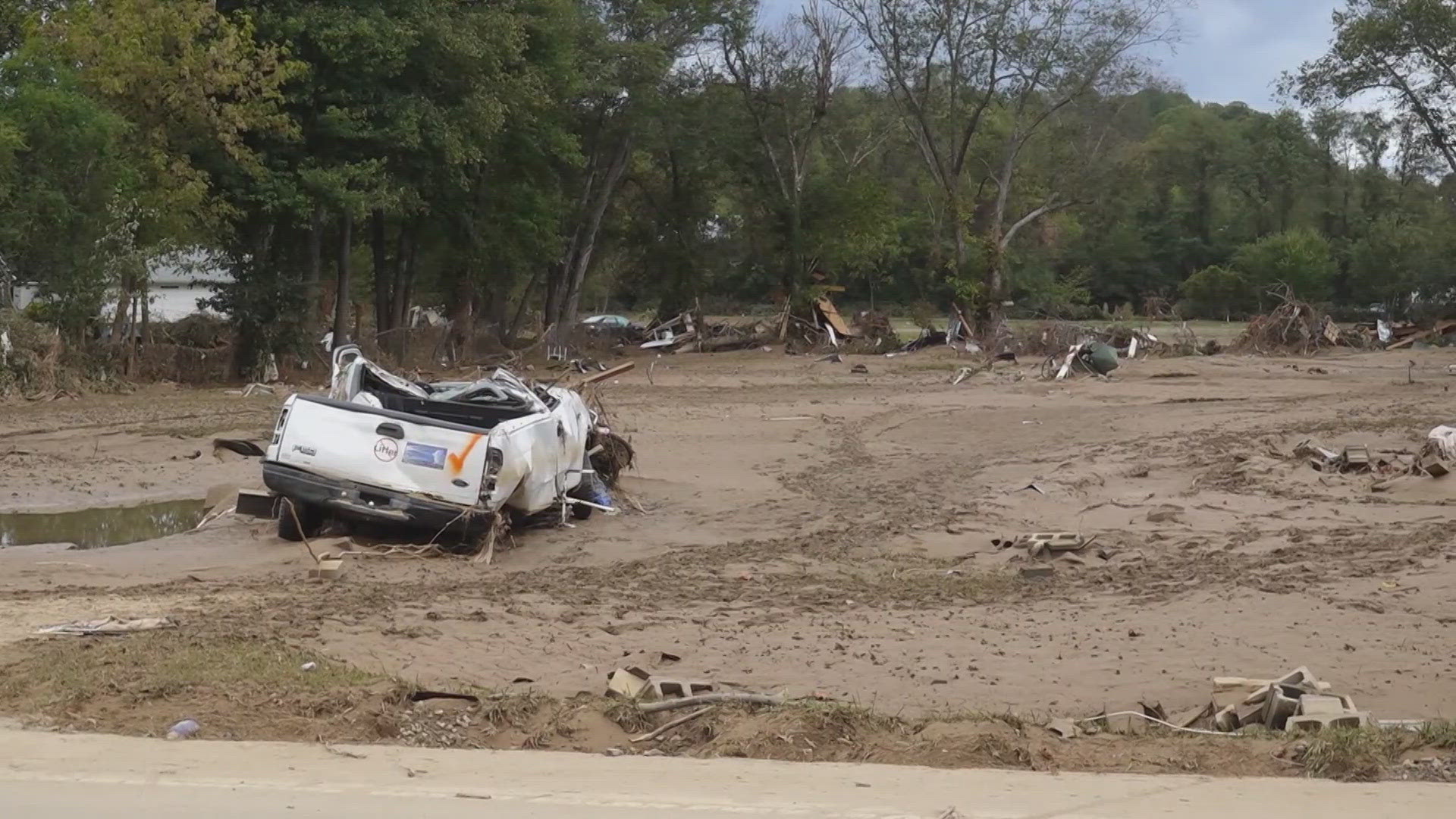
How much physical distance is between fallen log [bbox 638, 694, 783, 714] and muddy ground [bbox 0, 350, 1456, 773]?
76 centimetres

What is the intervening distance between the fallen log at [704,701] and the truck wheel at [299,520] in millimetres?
6739

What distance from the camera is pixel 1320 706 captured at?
695 centimetres

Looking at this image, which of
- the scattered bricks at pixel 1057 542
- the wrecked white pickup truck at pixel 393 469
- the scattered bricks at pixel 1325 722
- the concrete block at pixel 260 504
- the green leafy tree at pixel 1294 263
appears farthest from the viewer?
the green leafy tree at pixel 1294 263

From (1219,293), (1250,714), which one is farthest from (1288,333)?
(1250,714)

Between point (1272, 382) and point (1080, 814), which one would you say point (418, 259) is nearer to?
point (1272, 382)

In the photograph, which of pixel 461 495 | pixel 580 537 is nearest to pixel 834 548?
pixel 580 537

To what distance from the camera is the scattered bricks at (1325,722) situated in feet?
21.8

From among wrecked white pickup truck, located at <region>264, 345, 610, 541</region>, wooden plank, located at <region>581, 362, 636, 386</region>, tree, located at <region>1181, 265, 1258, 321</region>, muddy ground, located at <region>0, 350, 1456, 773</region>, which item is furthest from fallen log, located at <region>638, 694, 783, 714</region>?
tree, located at <region>1181, 265, 1258, 321</region>

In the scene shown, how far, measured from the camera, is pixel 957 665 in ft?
28.6

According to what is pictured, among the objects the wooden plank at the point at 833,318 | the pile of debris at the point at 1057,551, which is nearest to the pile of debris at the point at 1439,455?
the pile of debris at the point at 1057,551

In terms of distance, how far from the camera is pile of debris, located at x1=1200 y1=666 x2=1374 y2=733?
6.75 m

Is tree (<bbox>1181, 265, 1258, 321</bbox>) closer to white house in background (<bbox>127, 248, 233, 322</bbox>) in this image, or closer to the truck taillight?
white house in background (<bbox>127, 248, 233, 322</bbox>)

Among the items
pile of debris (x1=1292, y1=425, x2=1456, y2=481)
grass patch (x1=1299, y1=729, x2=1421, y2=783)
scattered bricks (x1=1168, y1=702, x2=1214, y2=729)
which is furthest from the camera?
pile of debris (x1=1292, y1=425, x2=1456, y2=481)

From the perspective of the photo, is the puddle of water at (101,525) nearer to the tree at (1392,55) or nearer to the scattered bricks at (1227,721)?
the scattered bricks at (1227,721)
